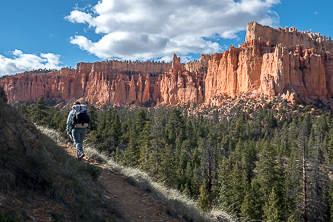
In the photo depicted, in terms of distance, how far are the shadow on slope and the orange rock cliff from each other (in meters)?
73.2

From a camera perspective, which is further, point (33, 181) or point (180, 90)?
point (180, 90)

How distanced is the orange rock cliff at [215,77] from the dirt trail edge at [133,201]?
71.1 meters

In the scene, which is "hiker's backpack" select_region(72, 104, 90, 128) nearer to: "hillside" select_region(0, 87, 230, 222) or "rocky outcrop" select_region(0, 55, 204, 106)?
"hillside" select_region(0, 87, 230, 222)

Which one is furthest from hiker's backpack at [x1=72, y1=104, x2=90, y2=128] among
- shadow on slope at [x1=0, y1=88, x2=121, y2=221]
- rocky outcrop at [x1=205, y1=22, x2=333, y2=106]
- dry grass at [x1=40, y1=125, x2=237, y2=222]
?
rocky outcrop at [x1=205, y1=22, x2=333, y2=106]

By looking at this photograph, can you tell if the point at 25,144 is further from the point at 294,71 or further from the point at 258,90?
the point at 294,71

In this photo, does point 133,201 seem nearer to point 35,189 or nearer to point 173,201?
point 173,201

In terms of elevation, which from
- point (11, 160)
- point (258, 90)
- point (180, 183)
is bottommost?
point (180, 183)

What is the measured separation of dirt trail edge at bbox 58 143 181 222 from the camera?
4.98 meters

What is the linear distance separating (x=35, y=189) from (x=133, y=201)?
2493 mm

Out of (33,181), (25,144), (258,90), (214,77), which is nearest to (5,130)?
(25,144)

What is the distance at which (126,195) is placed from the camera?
5.93 m

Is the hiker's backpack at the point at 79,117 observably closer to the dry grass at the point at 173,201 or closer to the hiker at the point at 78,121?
the hiker at the point at 78,121

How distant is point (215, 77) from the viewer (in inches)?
3814

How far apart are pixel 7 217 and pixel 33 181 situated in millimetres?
1141
